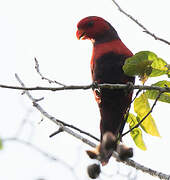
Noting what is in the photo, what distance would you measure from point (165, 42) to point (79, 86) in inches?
25.5

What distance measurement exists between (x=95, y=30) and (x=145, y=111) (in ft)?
5.36

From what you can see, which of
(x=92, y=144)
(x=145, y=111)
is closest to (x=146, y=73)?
(x=145, y=111)

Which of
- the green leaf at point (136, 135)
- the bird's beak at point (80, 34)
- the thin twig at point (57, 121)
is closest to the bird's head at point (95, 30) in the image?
the bird's beak at point (80, 34)

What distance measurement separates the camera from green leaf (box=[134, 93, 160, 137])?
2336 mm

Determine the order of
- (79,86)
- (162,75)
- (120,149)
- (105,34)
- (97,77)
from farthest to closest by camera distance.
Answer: (105,34) → (97,77) → (162,75) → (79,86) → (120,149)

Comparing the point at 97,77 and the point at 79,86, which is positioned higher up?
the point at 79,86

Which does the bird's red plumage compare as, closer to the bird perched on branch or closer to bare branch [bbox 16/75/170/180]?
the bird perched on branch

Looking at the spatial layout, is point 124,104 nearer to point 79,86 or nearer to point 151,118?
point 151,118

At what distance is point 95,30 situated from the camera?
149 inches

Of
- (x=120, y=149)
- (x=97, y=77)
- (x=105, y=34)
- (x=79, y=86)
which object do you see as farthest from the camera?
(x=105, y=34)

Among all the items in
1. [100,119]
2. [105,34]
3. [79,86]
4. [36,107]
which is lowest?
[100,119]

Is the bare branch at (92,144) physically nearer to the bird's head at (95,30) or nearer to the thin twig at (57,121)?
the thin twig at (57,121)

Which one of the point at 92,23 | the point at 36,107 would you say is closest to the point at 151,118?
the point at 36,107

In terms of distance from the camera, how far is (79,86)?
1.95m
